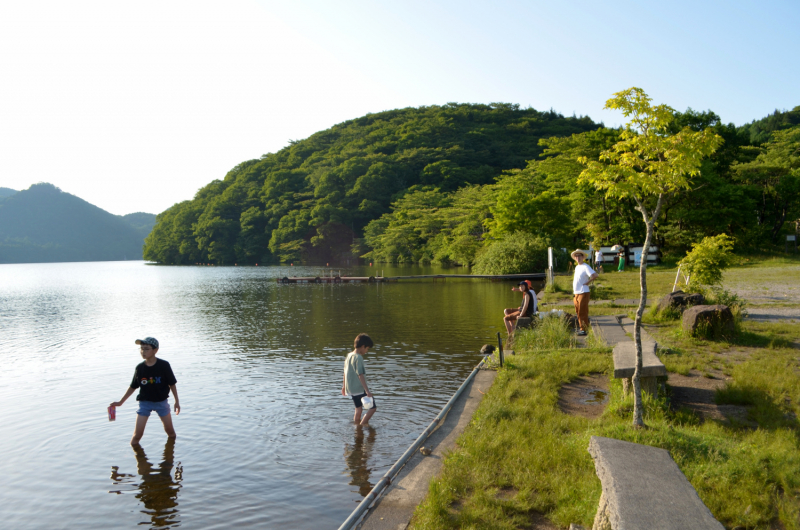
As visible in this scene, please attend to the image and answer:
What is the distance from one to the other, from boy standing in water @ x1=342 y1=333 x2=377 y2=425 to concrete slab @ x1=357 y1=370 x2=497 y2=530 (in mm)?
1293

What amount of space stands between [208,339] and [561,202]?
33.4m

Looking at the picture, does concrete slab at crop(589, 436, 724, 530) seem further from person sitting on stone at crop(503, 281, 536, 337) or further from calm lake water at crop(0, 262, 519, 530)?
person sitting on stone at crop(503, 281, 536, 337)

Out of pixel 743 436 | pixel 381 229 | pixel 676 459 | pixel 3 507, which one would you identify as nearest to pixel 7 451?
pixel 3 507

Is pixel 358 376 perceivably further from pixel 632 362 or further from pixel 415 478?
pixel 632 362

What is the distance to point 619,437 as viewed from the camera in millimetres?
5020

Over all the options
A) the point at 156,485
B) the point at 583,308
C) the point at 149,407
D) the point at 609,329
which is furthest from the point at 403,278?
the point at 156,485

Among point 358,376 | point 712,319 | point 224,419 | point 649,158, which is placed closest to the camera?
point 649,158

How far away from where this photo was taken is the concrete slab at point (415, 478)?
422cm

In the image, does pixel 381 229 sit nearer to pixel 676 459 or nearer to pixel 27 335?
pixel 27 335

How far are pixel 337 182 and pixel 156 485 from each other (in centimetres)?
10438

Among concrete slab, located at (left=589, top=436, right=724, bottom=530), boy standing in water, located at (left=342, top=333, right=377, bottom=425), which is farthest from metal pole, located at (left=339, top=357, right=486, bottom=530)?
concrete slab, located at (left=589, top=436, right=724, bottom=530)

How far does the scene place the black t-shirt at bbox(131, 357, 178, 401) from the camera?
21.9 feet

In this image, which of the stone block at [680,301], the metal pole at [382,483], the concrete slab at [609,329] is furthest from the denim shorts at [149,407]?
the stone block at [680,301]

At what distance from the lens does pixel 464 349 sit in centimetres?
1330
